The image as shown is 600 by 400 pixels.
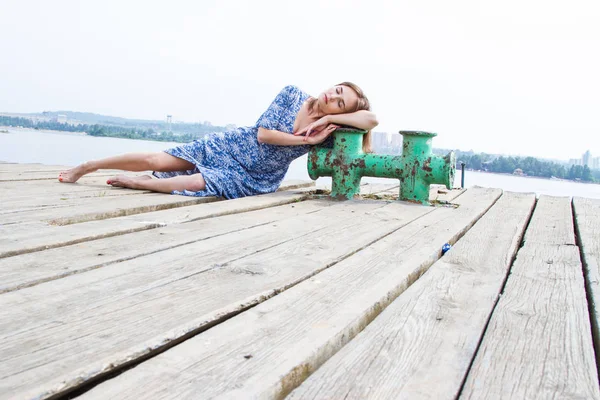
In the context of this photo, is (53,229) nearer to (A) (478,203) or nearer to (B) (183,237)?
(B) (183,237)

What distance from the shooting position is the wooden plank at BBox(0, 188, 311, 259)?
5.96 feet

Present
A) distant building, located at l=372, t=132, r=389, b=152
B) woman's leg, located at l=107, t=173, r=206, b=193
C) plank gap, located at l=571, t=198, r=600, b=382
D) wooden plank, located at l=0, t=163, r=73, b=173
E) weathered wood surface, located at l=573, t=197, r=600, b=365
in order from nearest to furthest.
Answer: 1. plank gap, located at l=571, t=198, r=600, b=382
2. weathered wood surface, located at l=573, t=197, r=600, b=365
3. woman's leg, located at l=107, t=173, r=206, b=193
4. wooden plank, located at l=0, t=163, r=73, b=173
5. distant building, located at l=372, t=132, r=389, b=152

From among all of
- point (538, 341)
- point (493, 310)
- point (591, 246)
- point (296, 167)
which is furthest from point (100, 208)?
point (296, 167)

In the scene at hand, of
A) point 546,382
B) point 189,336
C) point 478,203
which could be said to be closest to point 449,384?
point 546,382

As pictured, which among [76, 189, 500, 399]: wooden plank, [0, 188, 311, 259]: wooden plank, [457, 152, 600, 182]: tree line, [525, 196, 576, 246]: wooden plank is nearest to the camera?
[76, 189, 500, 399]: wooden plank

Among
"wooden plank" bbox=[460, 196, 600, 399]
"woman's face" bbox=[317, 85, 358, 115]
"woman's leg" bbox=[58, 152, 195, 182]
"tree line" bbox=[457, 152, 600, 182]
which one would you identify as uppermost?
"woman's face" bbox=[317, 85, 358, 115]

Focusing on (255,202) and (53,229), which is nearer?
(53,229)

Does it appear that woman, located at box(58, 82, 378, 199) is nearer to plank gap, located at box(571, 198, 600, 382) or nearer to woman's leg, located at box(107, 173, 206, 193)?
woman's leg, located at box(107, 173, 206, 193)

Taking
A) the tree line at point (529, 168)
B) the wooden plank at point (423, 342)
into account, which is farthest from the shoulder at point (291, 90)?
the tree line at point (529, 168)

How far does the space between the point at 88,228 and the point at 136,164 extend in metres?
1.88

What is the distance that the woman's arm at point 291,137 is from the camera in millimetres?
3814

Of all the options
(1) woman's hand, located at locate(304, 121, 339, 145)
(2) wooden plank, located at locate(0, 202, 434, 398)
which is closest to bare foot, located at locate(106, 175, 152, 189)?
(1) woman's hand, located at locate(304, 121, 339, 145)

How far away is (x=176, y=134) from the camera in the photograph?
10102 millimetres

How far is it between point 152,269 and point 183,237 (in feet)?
1.59
